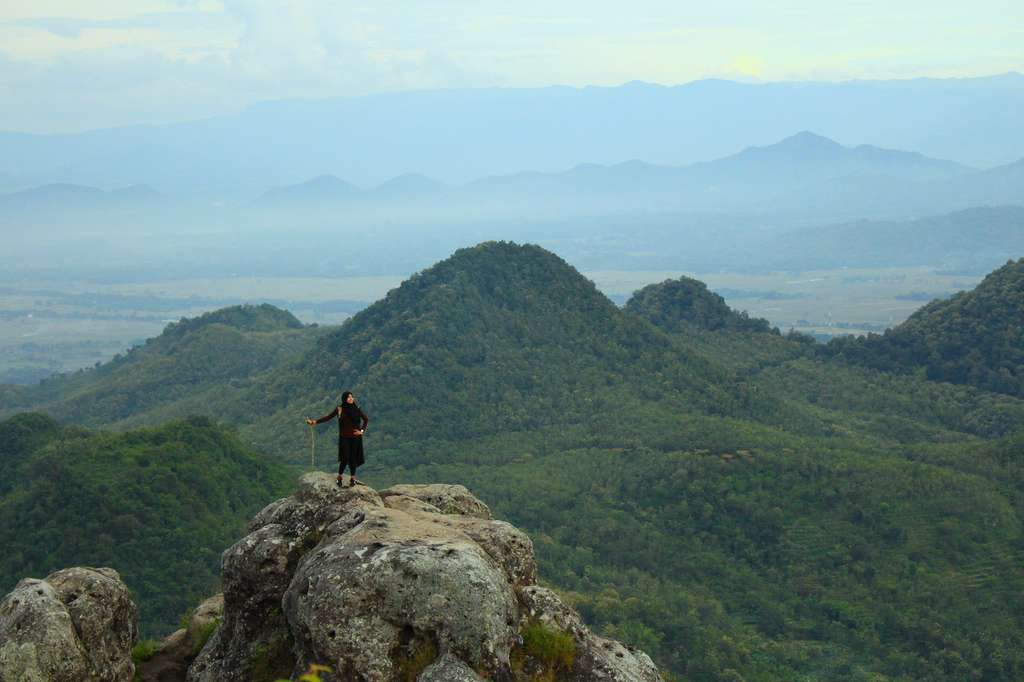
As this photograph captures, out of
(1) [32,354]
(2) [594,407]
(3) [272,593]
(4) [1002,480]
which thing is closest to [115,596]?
(3) [272,593]

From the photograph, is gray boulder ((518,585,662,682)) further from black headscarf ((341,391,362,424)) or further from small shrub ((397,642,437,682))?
black headscarf ((341,391,362,424))

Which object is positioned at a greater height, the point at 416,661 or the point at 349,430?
the point at 349,430

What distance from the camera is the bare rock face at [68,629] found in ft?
49.0

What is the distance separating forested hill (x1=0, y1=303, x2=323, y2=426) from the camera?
81.2 metres

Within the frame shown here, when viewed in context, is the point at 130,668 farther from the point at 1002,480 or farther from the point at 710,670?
the point at 1002,480

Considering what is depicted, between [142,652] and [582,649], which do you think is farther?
[142,652]

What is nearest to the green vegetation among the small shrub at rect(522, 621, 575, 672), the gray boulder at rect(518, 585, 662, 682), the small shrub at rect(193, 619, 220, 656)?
the small shrub at rect(193, 619, 220, 656)

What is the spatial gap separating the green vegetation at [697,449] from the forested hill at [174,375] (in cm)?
55

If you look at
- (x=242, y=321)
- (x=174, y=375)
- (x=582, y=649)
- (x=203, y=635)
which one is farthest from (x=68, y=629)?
(x=242, y=321)

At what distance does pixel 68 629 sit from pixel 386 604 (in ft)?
18.1

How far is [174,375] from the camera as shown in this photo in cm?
8788

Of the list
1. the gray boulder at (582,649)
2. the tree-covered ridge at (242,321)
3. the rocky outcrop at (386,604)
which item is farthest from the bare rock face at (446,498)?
the tree-covered ridge at (242,321)

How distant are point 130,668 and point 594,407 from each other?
156 ft

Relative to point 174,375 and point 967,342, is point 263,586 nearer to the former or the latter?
point 967,342
